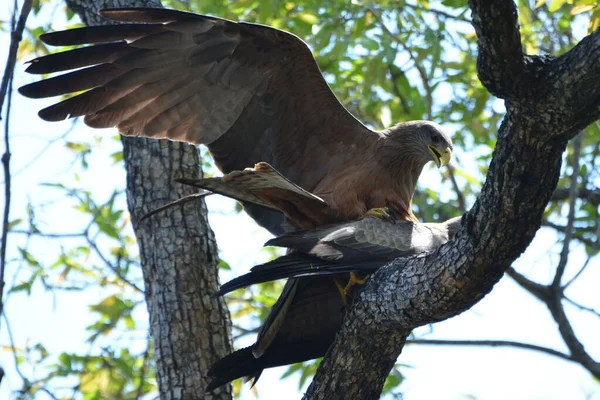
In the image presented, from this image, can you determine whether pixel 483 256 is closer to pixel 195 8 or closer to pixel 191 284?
pixel 191 284

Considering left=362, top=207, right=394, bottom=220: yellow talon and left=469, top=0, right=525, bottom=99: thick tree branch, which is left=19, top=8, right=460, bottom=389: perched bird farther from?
left=469, top=0, right=525, bottom=99: thick tree branch

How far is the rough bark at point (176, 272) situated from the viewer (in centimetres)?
440

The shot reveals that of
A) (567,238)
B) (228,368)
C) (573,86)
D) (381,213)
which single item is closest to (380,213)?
(381,213)

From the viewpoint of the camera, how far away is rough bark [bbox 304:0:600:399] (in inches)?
102

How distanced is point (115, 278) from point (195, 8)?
2.26 meters

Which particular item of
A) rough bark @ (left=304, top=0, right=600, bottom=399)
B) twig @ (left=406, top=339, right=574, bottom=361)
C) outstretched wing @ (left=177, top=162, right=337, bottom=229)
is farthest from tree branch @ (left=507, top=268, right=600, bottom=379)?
rough bark @ (left=304, top=0, right=600, bottom=399)

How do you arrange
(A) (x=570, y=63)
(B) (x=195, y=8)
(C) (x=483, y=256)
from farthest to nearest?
(B) (x=195, y=8) < (C) (x=483, y=256) < (A) (x=570, y=63)

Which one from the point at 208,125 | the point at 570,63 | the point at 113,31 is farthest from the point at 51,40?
the point at 570,63

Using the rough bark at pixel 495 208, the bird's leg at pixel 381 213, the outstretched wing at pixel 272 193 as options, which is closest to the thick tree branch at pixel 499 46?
the rough bark at pixel 495 208

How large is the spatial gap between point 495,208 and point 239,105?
2179 millimetres

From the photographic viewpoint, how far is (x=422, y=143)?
4.95 m

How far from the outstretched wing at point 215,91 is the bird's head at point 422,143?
225 millimetres

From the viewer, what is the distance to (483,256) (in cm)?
297

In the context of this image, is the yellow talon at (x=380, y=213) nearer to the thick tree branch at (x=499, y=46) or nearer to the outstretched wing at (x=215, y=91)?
the outstretched wing at (x=215, y=91)
